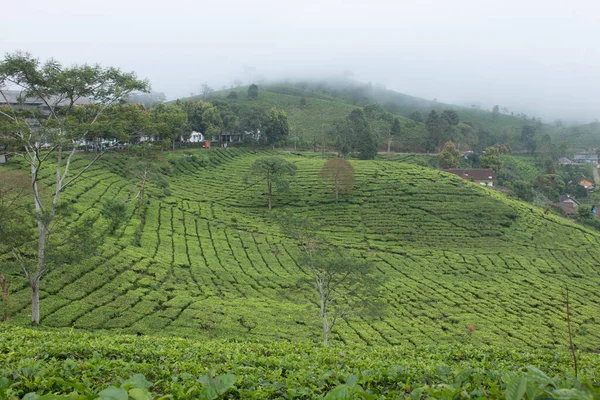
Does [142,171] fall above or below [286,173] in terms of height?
above

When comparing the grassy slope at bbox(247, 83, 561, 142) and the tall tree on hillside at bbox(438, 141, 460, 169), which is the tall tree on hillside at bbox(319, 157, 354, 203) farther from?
the grassy slope at bbox(247, 83, 561, 142)

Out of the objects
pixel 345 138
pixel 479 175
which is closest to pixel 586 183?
pixel 479 175

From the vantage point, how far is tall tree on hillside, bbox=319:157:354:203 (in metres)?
46.2

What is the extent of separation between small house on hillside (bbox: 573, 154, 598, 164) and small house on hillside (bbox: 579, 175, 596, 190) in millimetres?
22174

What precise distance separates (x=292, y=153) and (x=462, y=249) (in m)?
38.5

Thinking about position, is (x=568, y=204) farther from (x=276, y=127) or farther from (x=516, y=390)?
(x=516, y=390)

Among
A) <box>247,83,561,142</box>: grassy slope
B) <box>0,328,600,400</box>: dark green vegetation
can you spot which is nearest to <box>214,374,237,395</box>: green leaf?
<box>0,328,600,400</box>: dark green vegetation

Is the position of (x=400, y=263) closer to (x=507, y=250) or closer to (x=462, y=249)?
(x=462, y=249)

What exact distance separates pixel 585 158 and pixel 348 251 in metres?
96.8

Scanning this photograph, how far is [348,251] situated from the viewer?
34.5m

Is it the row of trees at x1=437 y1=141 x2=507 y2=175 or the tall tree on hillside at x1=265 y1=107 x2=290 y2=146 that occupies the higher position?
the tall tree on hillside at x1=265 y1=107 x2=290 y2=146

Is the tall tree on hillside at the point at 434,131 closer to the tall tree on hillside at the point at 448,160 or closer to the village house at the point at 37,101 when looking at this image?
the tall tree on hillside at the point at 448,160

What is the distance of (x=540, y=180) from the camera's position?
7069cm

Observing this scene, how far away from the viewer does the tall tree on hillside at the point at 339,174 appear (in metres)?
46.2
